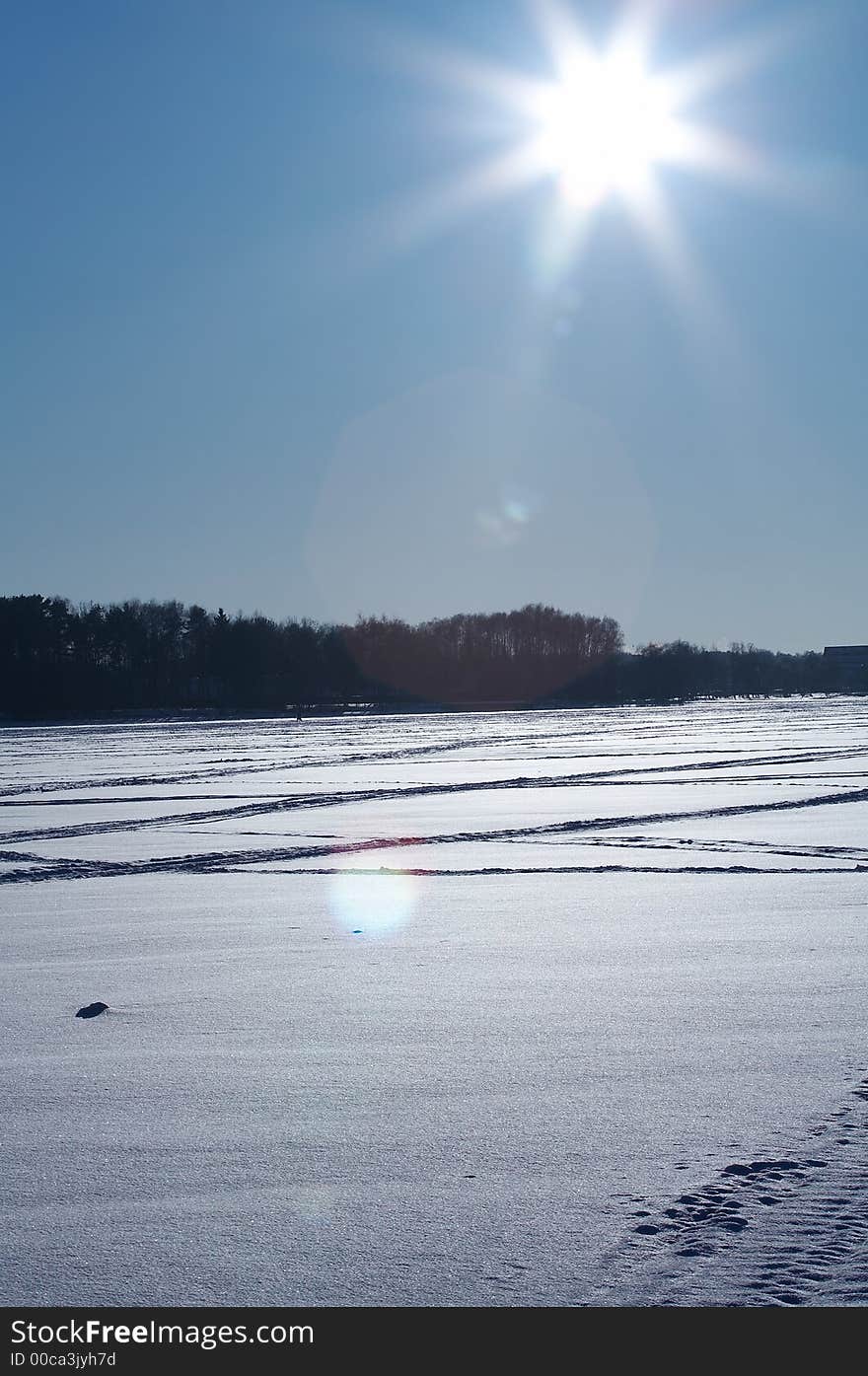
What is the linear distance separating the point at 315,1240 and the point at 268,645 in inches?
4023

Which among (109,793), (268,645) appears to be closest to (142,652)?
(268,645)

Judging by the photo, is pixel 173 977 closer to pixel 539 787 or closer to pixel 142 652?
pixel 539 787

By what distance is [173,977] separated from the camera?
18.7 ft

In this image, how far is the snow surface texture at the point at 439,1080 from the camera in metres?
2.80

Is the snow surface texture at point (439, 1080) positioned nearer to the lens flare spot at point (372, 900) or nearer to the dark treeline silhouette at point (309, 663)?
the lens flare spot at point (372, 900)

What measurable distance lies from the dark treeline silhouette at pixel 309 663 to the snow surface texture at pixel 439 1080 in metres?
77.9

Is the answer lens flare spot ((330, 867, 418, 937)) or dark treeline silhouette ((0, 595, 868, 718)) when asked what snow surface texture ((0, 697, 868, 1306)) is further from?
dark treeline silhouette ((0, 595, 868, 718))

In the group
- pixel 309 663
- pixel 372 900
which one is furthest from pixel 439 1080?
pixel 309 663

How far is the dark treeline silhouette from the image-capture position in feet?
297

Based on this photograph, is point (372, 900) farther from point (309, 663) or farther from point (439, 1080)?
point (309, 663)

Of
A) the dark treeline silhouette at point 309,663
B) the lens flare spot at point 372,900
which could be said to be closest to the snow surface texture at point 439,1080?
the lens flare spot at point 372,900

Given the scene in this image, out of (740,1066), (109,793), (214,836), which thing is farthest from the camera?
(109,793)

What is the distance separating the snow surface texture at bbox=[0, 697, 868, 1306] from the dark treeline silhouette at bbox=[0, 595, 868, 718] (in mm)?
77905

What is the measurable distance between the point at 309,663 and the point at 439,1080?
4118 inches
